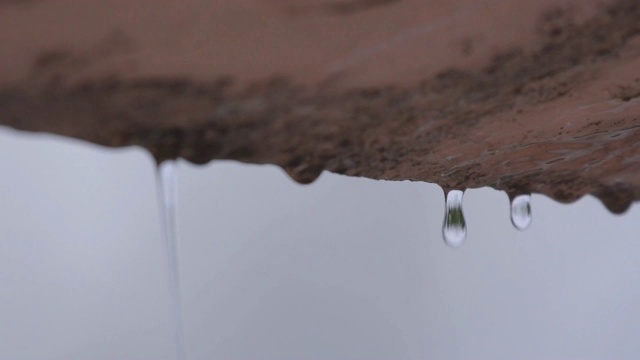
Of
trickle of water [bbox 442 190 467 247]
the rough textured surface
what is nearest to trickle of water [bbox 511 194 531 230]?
trickle of water [bbox 442 190 467 247]

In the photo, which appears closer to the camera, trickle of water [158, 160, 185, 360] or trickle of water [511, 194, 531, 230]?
trickle of water [158, 160, 185, 360]

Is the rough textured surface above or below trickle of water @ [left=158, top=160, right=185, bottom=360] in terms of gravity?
above

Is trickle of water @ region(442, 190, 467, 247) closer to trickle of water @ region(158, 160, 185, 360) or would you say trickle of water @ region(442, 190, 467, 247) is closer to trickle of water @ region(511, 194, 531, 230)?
trickle of water @ region(511, 194, 531, 230)

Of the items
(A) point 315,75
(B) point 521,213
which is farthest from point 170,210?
(B) point 521,213

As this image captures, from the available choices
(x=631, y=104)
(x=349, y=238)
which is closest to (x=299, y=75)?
(x=631, y=104)

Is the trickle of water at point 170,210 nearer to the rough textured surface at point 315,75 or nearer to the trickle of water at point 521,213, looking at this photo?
the rough textured surface at point 315,75

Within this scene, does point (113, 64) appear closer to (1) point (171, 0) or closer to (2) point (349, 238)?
(1) point (171, 0)

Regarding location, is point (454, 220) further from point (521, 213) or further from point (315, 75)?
point (315, 75)
